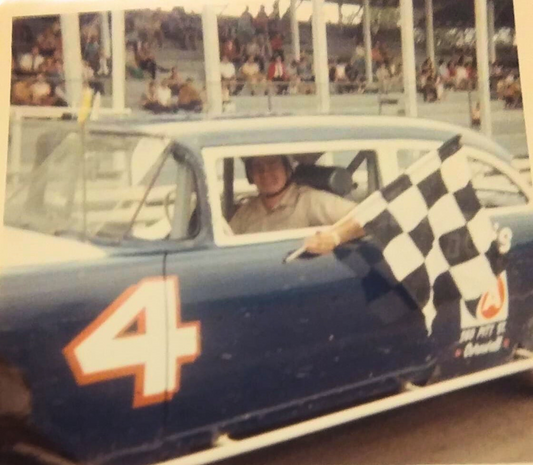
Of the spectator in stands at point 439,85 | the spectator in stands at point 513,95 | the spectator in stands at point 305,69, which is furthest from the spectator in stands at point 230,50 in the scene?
the spectator in stands at point 513,95

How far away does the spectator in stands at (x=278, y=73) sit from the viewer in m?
1.11

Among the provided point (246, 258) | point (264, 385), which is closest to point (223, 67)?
point (246, 258)

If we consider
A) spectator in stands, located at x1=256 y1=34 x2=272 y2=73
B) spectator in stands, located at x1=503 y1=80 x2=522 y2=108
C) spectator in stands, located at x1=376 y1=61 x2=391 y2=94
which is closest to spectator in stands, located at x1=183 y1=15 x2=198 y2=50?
spectator in stands, located at x1=256 y1=34 x2=272 y2=73

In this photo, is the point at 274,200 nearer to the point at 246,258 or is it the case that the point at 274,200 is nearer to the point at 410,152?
the point at 246,258

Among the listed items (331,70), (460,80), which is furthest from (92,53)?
(460,80)

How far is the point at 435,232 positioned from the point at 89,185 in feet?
1.90

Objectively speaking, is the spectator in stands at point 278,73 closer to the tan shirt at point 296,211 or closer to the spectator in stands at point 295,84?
the spectator in stands at point 295,84

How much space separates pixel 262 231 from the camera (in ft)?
3.51

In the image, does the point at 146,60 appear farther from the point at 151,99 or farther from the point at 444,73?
the point at 444,73

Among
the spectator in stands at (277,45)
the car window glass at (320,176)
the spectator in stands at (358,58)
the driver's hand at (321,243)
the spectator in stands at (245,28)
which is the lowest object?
the driver's hand at (321,243)

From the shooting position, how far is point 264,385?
106 cm

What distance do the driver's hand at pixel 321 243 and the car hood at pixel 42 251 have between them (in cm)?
32

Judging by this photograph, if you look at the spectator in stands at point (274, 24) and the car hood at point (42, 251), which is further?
the spectator in stands at point (274, 24)

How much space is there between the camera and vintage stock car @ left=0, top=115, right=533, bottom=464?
3.07ft
